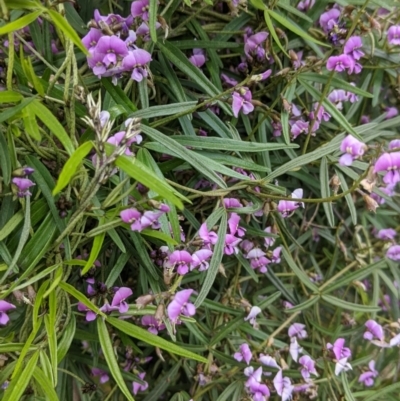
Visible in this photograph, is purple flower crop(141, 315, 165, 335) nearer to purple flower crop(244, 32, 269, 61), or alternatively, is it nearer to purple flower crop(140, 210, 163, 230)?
purple flower crop(140, 210, 163, 230)

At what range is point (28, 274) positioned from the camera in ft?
2.69

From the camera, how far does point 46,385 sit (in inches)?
31.9

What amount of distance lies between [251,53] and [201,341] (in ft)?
1.91

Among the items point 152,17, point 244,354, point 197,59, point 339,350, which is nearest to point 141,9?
point 152,17

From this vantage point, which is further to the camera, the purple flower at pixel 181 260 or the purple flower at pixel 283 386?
the purple flower at pixel 283 386

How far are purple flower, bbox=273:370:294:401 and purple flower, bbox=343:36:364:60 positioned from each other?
2.11ft

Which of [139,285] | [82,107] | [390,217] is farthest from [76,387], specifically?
[390,217]

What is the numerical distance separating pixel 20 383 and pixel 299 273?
588 mm

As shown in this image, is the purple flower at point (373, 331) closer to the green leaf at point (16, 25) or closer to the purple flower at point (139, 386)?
the purple flower at point (139, 386)

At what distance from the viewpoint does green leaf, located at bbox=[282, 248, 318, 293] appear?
3.48 ft

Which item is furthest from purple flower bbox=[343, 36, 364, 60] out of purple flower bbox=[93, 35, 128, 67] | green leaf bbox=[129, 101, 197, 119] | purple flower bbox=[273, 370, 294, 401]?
purple flower bbox=[273, 370, 294, 401]

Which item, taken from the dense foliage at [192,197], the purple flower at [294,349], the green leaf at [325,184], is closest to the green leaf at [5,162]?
the dense foliage at [192,197]

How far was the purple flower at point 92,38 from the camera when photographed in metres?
0.81

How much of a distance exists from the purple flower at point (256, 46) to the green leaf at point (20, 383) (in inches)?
25.9
